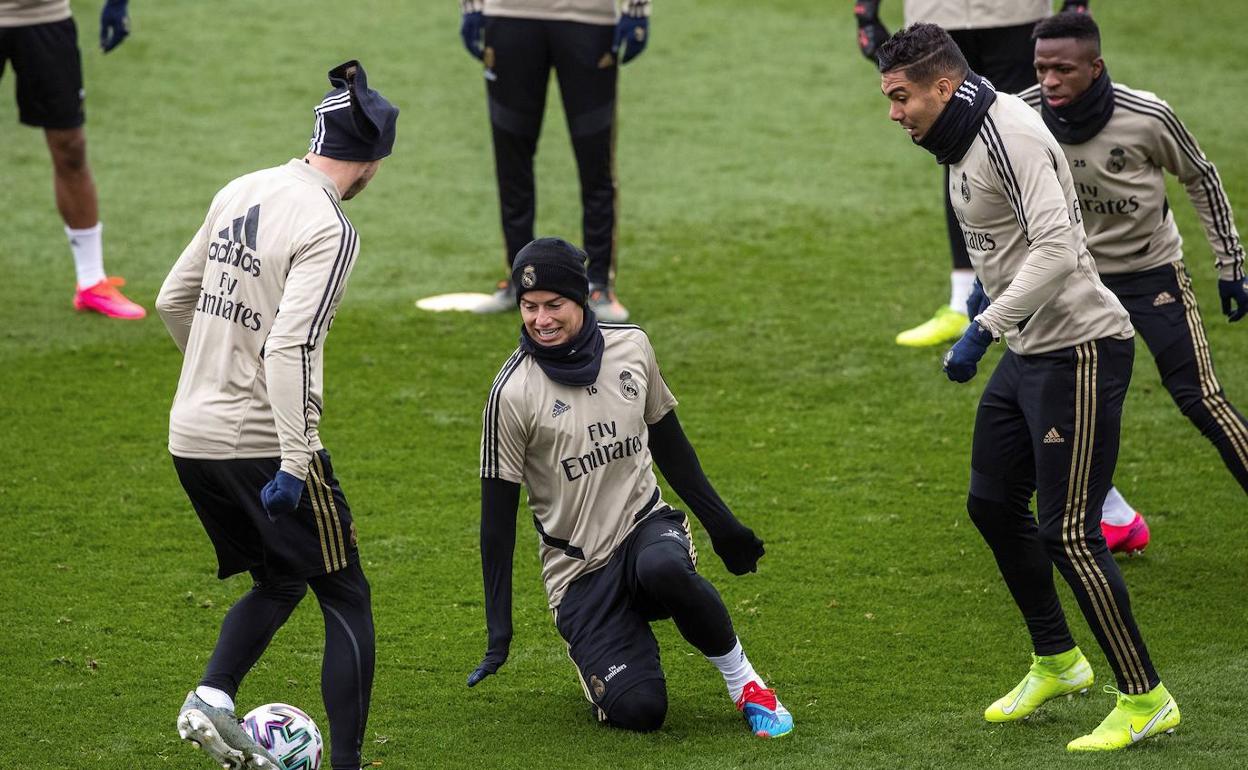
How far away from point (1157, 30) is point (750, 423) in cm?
876

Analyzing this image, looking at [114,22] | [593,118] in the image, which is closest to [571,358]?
[593,118]

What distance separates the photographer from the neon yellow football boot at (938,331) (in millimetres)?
8055

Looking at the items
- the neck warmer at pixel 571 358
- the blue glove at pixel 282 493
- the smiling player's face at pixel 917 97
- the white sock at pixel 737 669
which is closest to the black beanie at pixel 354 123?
the neck warmer at pixel 571 358

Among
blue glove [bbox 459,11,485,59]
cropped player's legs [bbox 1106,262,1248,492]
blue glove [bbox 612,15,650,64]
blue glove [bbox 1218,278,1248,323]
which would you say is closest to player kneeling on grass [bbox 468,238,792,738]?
→ cropped player's legs [bbox 1106,262,1248,492]

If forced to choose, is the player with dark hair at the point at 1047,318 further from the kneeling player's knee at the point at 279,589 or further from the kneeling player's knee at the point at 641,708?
the kneeling player's knee at the point at 279,589

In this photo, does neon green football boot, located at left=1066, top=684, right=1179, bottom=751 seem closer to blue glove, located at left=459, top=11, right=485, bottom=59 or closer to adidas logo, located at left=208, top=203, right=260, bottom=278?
adidas logo, located at left=208, top=203, right=260, bottom=278

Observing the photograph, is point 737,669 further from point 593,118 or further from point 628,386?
point 593,118

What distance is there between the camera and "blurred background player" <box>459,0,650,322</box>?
806 centimetres

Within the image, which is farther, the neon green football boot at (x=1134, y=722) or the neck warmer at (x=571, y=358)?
the neck warmer at (x=571, y=358)

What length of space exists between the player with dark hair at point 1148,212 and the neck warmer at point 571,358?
1765mm

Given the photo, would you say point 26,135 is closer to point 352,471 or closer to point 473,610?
point 352,471

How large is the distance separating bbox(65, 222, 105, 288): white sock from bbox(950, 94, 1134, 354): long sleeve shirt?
206 inches

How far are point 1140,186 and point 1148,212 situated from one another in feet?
0.32

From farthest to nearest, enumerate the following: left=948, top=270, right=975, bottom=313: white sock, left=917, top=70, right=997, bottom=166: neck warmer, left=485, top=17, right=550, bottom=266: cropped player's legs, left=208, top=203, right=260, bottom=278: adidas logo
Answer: left=485, top=17, right=550, bottom=266: cropped player's legs → left=948, top=270, right=975, bottom=313: white sock → left=917, top=70, right=997, bottom=166: neck warmer → left=208, top=203, right=260, bottom=278: adidas logo
